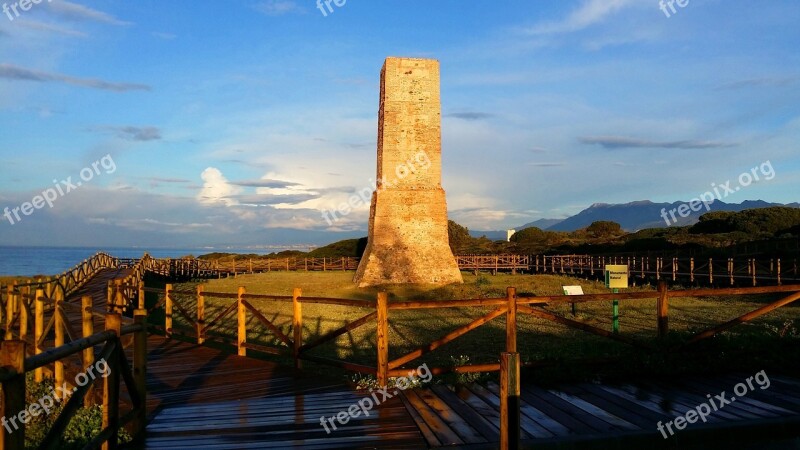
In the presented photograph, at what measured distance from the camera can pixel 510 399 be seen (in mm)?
3412

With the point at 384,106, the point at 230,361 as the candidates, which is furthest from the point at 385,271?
the point at 230,361

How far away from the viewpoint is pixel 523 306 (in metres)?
6.39

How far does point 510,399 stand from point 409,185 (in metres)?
20.4

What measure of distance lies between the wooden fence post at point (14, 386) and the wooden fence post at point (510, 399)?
2.63 m

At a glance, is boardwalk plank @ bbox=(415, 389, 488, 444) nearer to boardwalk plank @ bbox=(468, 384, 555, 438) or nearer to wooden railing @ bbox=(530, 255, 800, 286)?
boardwalk plank @ bbox=(468, 384, 555, 438)

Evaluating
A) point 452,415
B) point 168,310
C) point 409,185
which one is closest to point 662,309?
point 452,415

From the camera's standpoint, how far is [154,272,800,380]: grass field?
660cm

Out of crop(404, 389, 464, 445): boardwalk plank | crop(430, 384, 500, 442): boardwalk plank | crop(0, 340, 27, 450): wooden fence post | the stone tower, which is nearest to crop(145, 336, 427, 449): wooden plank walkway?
crop(404, 389, 464, 445): boardwalk plank

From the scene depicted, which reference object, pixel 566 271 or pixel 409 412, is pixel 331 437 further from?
pixel 566 271

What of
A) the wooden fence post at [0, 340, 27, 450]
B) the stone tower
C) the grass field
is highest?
the stone tower

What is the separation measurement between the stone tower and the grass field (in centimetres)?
102

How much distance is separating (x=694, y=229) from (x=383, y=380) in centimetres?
5277

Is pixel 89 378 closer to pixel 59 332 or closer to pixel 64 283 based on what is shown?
pixel 59 332

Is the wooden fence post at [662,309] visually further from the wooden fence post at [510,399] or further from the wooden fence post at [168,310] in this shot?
the wooden fence post at [168,310]
